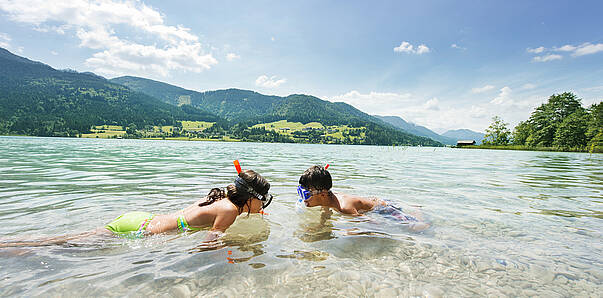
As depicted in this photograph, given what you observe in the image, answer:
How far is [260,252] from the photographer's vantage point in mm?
4332

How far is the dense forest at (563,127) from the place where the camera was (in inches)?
2292

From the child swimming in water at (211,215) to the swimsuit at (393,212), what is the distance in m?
3.13

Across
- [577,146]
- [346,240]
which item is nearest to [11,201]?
[346,240]

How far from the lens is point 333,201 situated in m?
6.20

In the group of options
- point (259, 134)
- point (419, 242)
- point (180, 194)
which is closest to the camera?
point (419, 242)

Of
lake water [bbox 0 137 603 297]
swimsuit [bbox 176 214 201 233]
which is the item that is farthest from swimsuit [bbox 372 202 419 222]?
swimsuit [bbox 176 214 201 233]

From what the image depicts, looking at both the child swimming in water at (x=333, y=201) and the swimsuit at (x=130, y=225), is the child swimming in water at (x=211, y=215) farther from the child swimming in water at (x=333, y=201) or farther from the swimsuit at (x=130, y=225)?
the child swimming in water at (x=333, y=201)

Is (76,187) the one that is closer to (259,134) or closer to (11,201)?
(11,201)

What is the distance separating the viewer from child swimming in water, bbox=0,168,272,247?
4.80m

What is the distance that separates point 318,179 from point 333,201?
2.54ft

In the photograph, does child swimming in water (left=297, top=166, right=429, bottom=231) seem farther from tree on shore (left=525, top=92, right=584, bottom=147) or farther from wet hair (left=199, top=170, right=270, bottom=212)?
tree on shore (left=525, top=92, right=584, bottom=147)

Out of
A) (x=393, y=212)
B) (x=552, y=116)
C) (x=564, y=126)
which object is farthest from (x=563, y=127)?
(x=393, y=212)

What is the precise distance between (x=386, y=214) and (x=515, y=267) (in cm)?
289

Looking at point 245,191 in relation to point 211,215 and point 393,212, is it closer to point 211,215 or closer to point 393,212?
point 211,215
